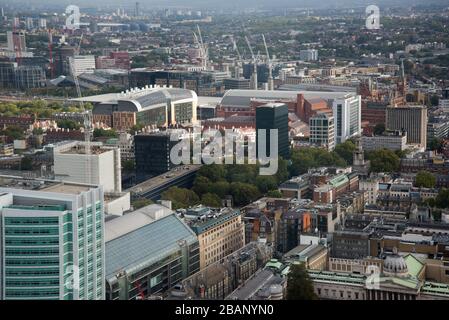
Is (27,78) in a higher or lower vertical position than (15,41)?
lower

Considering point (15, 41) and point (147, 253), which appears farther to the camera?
point (15, 41)

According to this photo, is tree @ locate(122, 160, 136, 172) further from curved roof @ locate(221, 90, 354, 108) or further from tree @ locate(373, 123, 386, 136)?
curved roof @ locate(221, 90, 354, 108)

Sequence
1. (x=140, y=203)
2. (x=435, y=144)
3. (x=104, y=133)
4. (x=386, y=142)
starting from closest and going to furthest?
1. (x=140, y=203)
2. (x=386, y=142)
3. (x=435, y=144)
4. (x=104, y=133)

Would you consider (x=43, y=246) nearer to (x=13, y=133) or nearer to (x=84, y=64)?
(x=13, y=133)

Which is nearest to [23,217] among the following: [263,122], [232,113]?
[263,122]

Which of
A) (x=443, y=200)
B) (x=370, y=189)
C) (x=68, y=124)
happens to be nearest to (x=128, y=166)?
(x=370, y=189)

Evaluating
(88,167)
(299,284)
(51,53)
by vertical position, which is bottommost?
(299,284)
